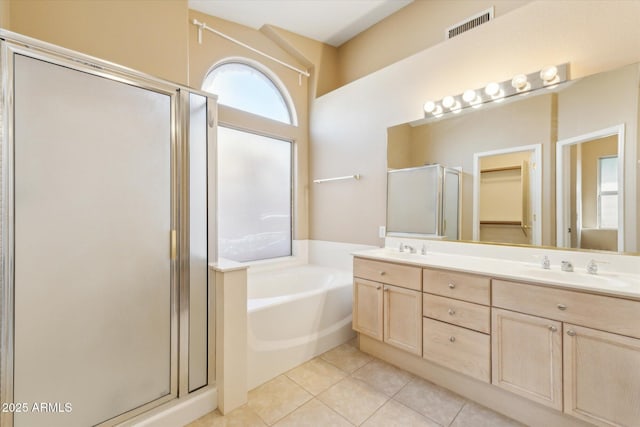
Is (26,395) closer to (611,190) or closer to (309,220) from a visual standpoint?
(309,220)

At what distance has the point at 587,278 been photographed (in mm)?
1415

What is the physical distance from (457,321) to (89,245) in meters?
2.04

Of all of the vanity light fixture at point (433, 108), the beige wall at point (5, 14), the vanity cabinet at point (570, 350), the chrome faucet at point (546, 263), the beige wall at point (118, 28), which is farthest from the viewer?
the vanity light fixture at point (433, 108)

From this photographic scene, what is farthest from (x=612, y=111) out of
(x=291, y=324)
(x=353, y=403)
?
(x=291, y=324)

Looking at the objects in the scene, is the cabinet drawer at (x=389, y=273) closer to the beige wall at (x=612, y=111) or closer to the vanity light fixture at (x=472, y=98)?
the beige wall at (x=612, y=111)

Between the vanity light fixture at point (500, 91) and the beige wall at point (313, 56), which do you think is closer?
the vanity light fixture at point (500, 91)

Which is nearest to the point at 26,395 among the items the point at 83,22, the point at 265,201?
the point at 83,22

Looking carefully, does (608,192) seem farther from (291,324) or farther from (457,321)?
(291,324)

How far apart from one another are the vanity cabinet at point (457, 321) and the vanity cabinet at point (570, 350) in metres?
0.06

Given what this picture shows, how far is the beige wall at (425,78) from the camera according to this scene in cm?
161

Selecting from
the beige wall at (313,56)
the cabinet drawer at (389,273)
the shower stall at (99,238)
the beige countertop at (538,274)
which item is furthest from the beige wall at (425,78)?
the shower stall at (99,238)

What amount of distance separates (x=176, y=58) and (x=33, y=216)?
4.41 feet

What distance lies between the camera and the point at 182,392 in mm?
1475

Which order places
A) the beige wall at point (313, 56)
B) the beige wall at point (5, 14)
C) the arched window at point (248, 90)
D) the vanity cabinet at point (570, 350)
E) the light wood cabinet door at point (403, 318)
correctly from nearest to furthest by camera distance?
the vanity cabinet at point (570, 350) < the beige wall at point (5, 14) < the light wood cabinet door at point (403, 318) < the arched window at point (248, 90) < the beige wall at point (313, 56)
